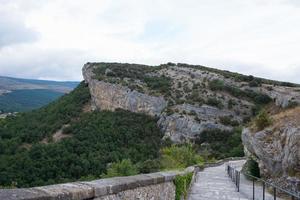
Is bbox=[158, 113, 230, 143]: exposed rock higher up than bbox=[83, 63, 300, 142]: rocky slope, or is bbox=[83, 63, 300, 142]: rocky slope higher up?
bbox=[83, 63, 300, 142]: rocky slope

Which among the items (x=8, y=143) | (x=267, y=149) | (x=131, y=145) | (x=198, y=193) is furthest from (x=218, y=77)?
(x=198, y=193)

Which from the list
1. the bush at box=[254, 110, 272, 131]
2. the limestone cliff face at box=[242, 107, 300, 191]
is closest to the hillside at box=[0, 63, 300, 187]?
the bush at box=[254, 110, 272, 131]

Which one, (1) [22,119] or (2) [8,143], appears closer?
(2) [8,143]

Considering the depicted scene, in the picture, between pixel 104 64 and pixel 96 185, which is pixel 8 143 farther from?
pixel 96 185

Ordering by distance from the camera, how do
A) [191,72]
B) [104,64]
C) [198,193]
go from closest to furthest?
[198,193]
[191,72]
[104,64]

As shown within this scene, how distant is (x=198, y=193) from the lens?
1919 centimetres

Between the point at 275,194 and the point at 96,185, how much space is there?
8.49 m

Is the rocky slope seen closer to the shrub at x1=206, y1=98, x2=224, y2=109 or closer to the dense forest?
the shrub at x1=206, y1=98, x2=224, y2=109

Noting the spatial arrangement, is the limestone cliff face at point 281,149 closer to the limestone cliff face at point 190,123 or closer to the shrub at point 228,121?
the limestone cliff face at point 190,123

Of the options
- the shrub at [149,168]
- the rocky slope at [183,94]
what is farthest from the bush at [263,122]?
the rocky slope at [183,94]

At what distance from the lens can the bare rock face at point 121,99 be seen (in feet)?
306

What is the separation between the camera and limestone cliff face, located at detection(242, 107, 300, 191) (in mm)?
21138

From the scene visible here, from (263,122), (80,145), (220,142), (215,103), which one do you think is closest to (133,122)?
(80,145)

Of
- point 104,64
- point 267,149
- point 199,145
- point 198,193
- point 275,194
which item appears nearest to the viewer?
point 275,194
